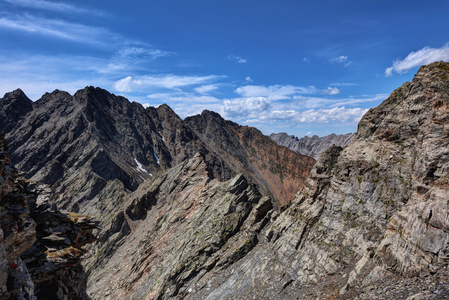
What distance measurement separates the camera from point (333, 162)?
102 ft

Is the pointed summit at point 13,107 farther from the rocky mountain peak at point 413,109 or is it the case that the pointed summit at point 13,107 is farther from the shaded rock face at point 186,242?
the rocky mountain peak at point 413,109

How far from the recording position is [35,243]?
70.5 ft

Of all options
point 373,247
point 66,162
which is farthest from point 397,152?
point 66,162

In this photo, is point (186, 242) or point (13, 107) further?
point (13, 107)

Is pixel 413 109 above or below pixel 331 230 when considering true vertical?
above

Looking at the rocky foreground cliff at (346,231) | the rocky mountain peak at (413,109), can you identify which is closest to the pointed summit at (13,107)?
the rocky foreground cliff at (346,231)

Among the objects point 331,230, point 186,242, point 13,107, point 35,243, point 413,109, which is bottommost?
point 186,242

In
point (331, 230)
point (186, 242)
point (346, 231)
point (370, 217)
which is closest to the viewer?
point (370, 217)

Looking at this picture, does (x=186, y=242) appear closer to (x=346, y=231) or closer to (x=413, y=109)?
(x=346, y=231)

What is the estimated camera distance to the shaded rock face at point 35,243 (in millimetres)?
15688

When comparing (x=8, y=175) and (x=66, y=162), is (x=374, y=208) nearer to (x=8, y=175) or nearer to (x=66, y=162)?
(x=8, y=175)

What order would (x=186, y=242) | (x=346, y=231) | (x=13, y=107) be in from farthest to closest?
1. (x=13, y=107)
2. (x=186, y=242)
3. (x=346, y=231)

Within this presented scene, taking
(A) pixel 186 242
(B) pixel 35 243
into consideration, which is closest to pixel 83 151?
(A) pixel 186 242

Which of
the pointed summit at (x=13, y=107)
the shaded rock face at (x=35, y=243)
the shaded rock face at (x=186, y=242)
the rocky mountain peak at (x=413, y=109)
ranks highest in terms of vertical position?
the pointed summit at (x=13, y=107)
